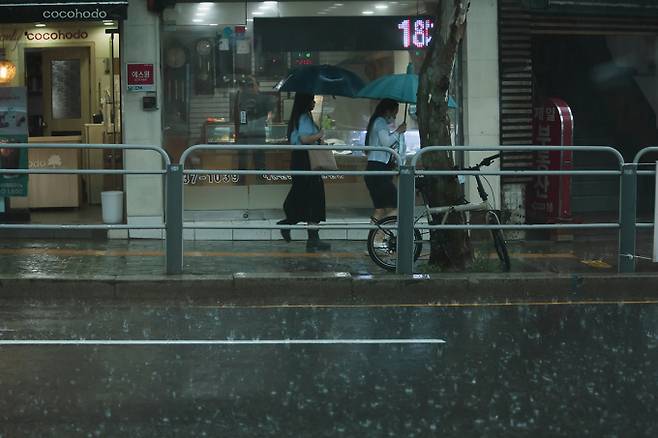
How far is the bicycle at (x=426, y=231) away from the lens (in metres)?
10.2

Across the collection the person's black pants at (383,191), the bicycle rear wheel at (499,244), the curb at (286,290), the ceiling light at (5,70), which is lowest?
the curb at (286,290)

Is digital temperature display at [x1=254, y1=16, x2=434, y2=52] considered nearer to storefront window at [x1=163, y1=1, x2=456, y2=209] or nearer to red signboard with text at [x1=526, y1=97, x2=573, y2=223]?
storefront window at [x1=163, y1=1, x2=456, y2=209]

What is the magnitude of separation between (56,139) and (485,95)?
260 inches

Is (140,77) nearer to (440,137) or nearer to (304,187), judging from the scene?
(304,187)

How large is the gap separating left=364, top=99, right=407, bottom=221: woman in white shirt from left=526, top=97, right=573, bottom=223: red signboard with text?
266cm

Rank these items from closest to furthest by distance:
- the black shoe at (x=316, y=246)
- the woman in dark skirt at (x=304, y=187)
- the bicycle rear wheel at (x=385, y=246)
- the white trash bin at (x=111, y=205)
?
the bicycle rear wheel at (x=385, y=246) < the black shoe at (x=316, y=246) < the woman in dark skirt at (x=304, y=187) < the white trash bin at (x=111, y=205)

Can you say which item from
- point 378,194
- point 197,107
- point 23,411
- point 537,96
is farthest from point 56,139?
point 23,411

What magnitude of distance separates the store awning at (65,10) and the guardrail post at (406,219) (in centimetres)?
493

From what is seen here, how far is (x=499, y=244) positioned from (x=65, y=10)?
6.34 m

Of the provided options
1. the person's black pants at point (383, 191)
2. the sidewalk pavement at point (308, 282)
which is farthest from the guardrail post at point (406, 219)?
the person's black pants at point (383, 191)

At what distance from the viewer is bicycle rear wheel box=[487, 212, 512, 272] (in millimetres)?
10297

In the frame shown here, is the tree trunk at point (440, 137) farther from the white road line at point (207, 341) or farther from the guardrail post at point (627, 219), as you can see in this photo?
the white road line at point (207, 341)

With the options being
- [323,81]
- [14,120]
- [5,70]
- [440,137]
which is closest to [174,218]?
[440,137]

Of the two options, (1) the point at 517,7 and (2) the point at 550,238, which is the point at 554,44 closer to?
(1) the point at 517,7
